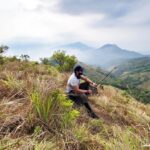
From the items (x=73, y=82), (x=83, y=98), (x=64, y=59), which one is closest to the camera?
(x=83, y=98)

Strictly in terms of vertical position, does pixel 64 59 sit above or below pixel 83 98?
below

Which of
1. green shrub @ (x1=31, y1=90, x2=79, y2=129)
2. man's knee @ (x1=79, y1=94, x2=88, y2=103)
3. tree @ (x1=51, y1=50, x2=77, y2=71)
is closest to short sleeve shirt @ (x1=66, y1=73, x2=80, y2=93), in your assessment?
man's knee @ (x1=79, y1=94, x2=88, y2=103)

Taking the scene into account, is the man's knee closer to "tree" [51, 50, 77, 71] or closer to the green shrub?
the green shrub

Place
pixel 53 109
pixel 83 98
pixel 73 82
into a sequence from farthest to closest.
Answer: pixel 73 82 < pixel 83 98 < pixel 53 109

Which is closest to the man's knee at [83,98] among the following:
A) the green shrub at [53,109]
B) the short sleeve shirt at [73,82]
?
the short sleeve shirt at [73,82]

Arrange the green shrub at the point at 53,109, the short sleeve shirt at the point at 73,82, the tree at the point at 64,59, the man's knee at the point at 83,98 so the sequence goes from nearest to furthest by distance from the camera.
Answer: the green shrub at the point at 53,109 < the man's knee at the point at 83,98 < the short sleeve shirt at the point at 73,82 < the tree at the point at 64,59

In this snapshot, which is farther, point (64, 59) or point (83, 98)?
point (64, 59)

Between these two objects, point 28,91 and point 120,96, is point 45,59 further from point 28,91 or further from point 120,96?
point 28,91

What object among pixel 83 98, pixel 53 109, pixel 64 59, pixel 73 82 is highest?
pixel 53 109

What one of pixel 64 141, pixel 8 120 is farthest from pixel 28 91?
pixel 64 141

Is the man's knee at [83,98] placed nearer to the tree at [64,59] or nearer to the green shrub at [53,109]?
the green shrub at [53,109]

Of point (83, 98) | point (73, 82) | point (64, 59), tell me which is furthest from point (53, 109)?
point (64, 59)

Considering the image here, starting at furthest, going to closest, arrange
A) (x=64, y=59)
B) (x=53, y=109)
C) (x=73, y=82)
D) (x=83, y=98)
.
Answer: (x=64, y=59) < (x=73, y=82) < (x=83, y=98) < (x=53, y=109)

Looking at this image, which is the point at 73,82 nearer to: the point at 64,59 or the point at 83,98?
the point at 83,98
